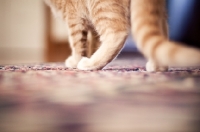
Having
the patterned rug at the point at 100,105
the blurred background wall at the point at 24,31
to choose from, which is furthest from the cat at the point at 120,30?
the blurred background wall at the point at 24,31

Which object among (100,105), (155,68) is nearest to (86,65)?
(155,68)

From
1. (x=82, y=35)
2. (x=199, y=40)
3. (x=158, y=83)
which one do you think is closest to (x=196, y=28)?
(x=199, y=40)

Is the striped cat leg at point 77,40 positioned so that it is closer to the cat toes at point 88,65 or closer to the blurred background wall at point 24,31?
the cat toes at point 88,65

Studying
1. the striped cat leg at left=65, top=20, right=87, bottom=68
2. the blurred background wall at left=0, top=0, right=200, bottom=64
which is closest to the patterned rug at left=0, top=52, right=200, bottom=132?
the striped cat leg at left=65, top=20, right=87, bottom=68

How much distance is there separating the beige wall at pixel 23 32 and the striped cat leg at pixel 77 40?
1667 mm

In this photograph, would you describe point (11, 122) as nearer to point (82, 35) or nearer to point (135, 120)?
point (135, 120)

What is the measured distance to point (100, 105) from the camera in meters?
0.64

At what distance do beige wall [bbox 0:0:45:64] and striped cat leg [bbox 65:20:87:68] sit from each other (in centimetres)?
167

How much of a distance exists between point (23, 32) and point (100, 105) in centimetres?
255

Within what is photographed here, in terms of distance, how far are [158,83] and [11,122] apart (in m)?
0.51

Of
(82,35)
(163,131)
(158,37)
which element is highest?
(82,35)

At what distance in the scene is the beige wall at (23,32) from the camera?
9.75ft

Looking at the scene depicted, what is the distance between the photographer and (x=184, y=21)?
345 cm

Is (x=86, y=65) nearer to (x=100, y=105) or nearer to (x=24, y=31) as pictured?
(x=100, y=105)
